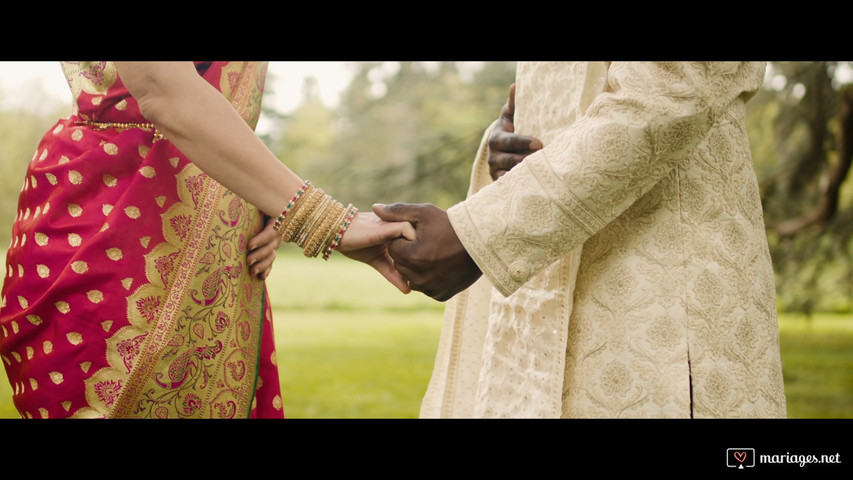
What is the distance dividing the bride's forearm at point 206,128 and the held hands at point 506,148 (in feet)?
1.78

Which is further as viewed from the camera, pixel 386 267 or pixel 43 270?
pixel 386 267

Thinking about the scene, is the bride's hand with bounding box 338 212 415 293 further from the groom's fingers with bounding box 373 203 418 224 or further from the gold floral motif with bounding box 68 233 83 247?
the gold floral motif with bounding box 68 233 83 247

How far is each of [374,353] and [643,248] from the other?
9.54 meters

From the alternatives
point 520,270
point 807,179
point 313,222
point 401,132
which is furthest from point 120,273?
point 401,132

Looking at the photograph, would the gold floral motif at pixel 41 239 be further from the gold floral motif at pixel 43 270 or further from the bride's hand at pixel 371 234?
the bride's hand at pixel 371 234

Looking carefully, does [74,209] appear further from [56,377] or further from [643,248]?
[643,248]

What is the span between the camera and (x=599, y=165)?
1.52 metres

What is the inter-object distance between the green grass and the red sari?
4.99 metres

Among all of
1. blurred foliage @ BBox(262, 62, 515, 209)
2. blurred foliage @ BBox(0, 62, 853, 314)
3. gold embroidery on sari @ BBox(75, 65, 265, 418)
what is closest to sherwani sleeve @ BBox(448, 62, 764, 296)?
gold embroidery on sari @ BBox(75, 65, 265, 418)

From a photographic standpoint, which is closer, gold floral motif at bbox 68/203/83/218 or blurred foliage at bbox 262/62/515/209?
gold floral motif at bbox 68/203/83/218

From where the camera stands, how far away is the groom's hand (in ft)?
5.48

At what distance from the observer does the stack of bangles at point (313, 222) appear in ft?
5.71

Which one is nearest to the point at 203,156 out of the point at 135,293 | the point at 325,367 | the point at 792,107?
the point at 135,293
